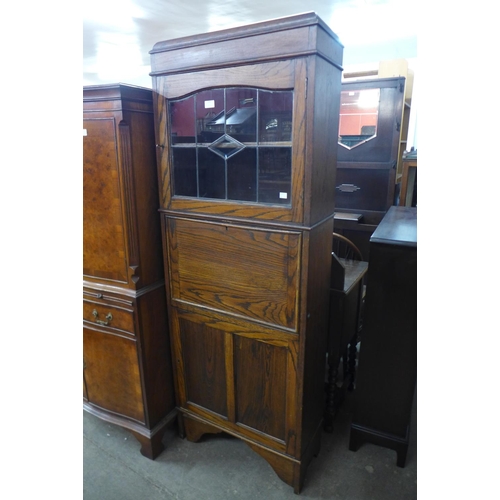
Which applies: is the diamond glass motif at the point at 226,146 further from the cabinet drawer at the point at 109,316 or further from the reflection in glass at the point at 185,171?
the cabinet drawer at the point at 109,316

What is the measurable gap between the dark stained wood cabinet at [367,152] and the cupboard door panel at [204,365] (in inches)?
70.9

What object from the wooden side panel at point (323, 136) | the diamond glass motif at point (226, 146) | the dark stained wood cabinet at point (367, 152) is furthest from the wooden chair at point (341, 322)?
the dark stained wood cabinet at point (367, 152)

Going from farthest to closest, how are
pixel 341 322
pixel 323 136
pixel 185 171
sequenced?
pixel 341 322
pixel 185 171
pixel 323 136

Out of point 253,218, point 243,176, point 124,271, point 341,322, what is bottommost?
point 341,322

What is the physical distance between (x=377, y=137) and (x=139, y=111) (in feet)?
6.87

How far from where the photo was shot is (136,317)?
1583 mm

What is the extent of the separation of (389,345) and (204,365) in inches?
32.4

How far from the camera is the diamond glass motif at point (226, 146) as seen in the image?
1.37 m

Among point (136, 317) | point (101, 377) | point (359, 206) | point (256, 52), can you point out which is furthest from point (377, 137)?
point (101, 377)

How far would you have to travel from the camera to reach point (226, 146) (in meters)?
1.40

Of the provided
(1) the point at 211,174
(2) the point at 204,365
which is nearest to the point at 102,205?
(1) the point at 211,174

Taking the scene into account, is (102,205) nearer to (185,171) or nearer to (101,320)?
(185,171)

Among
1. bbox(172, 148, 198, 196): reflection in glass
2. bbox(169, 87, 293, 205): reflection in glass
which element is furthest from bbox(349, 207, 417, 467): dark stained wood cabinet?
bbox(172, 148, 198, 196): reflection in glass
